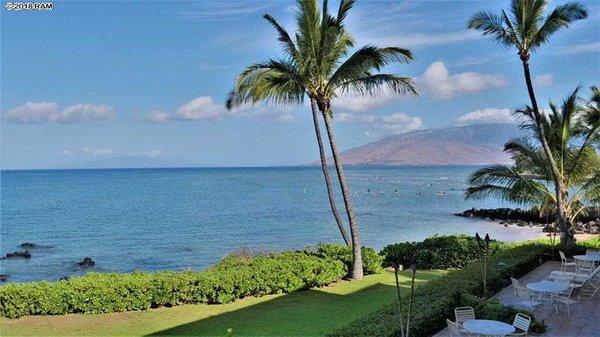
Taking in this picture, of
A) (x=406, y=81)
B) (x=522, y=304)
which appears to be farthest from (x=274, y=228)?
(x=522, y=304)

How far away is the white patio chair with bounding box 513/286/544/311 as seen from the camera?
10773 millimetres

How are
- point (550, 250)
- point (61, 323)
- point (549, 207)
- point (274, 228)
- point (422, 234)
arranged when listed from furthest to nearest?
point (274, 228) < point (422, 234) < point (549, 207) < point (550, 250) < point (61, 323)

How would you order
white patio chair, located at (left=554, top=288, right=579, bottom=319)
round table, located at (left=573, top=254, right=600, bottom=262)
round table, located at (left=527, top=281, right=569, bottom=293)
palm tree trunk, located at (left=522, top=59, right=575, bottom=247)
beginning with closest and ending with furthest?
white patio chair, located at (left=554, top=288, right=579, bottom=319)
round table, located at (left=527, top=281, right=569, bottom=293)
round table, located at (left=573, top=254, right=600, bottom=262)
palm tree trunk, located at (left=522, top=59, right=575, bottom=247)

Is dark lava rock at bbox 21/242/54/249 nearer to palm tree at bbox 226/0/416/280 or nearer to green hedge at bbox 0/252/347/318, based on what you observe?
green hedge at bbox 0/252/347/318

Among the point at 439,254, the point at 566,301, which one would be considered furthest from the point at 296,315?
the point at 439,254

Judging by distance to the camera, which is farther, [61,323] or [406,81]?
[406,81]

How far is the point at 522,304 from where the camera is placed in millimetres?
10898

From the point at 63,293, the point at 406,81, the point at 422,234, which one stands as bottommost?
the point at 422,234

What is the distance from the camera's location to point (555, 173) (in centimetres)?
1688

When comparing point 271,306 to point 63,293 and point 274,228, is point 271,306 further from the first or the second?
point 274,228

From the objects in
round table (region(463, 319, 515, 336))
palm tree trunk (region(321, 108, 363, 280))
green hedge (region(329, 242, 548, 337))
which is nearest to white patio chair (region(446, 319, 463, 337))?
round table (region(463, 319, 515, 336))

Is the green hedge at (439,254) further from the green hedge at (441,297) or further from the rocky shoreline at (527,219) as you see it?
the rocky shoreline at (527,219)

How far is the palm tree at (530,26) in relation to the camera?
1580cm

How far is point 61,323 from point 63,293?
0.80m
